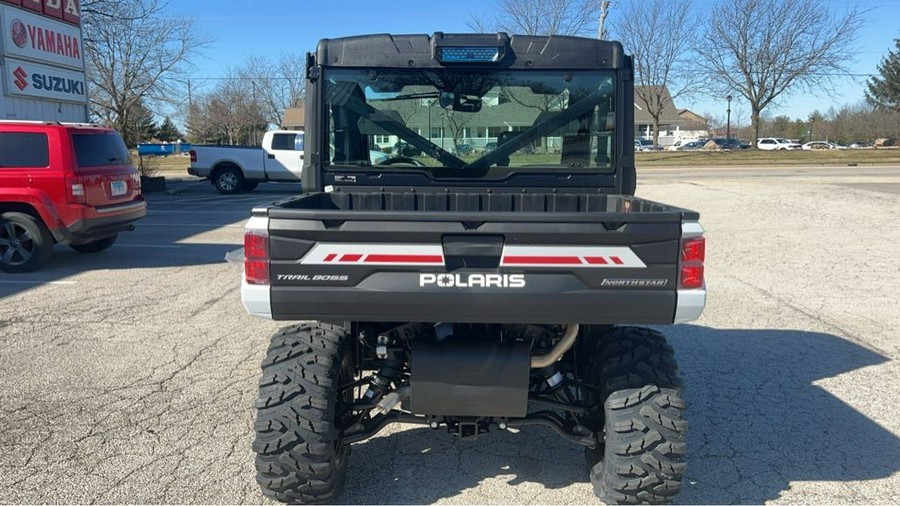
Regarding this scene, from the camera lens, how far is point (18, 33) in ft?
47.0

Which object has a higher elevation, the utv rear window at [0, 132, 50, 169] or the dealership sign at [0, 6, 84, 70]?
the dealership sign at [0, 6, 84, 70]

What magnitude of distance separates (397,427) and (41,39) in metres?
15.5

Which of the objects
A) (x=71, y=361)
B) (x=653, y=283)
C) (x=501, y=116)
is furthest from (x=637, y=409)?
(x=71, y=361)

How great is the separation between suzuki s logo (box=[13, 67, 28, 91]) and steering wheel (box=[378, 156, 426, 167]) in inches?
538

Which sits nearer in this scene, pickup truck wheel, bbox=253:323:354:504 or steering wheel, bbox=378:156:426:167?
pickup truck wheel, bbox=253:323:354:504

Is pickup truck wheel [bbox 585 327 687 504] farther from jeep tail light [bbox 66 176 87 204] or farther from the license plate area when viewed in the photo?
the license plate area

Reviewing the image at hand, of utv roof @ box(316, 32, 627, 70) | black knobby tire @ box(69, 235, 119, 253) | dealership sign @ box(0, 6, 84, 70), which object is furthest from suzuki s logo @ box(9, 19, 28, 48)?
utv roof @ box(316, 32, 627, 70)

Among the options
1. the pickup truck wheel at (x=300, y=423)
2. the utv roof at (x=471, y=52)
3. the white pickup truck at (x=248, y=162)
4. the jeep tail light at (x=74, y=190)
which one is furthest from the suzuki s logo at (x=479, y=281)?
the white pickup truck at (x=248, y=162)

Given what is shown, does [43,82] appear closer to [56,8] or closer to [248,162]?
[56,8]

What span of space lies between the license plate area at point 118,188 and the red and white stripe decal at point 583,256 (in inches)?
314

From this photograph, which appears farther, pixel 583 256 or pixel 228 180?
pixel 228 180

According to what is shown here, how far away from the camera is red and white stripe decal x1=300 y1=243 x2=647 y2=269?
9.06 feet

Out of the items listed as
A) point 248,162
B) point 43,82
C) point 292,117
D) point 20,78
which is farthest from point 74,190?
point 292,117

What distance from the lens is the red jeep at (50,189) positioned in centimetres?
838
